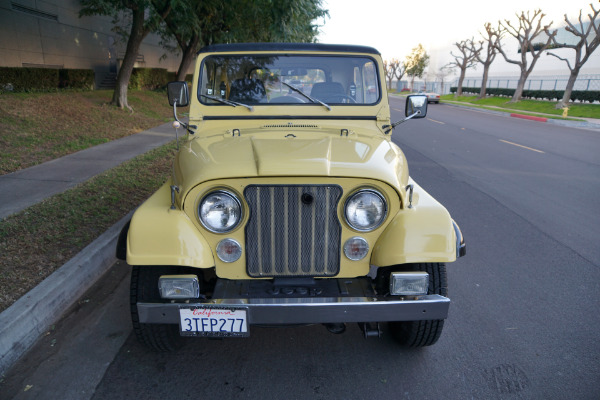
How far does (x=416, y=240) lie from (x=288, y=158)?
827 millimetres

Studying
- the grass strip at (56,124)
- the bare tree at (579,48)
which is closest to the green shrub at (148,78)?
the grass strip at (56,124)

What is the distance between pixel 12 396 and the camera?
235 centimetres

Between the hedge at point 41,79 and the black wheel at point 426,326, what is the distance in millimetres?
14202

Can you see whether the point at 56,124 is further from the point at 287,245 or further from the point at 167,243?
the point at 287,245

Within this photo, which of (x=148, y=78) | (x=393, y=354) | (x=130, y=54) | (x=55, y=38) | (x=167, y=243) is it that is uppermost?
(x=55, y=38)

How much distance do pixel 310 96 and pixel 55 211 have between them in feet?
10.3

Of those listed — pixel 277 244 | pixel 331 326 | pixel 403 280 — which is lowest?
pixel 331 326

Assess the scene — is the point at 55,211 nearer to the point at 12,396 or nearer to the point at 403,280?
the point at 12,396

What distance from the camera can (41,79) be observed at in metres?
14.3

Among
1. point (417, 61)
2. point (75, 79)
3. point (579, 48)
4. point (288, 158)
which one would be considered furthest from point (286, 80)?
point (417, 61)

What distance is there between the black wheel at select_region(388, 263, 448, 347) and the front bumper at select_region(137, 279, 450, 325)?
18 cm

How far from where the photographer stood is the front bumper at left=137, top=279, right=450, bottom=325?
2.19m

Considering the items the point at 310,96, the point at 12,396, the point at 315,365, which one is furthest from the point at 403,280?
the point at 12,396

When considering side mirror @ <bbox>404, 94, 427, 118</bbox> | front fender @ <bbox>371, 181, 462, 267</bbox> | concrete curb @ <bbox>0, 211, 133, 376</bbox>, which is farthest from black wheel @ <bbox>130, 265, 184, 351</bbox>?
side mirror @ <bbox>404, 94, 427, 118</bbox>
